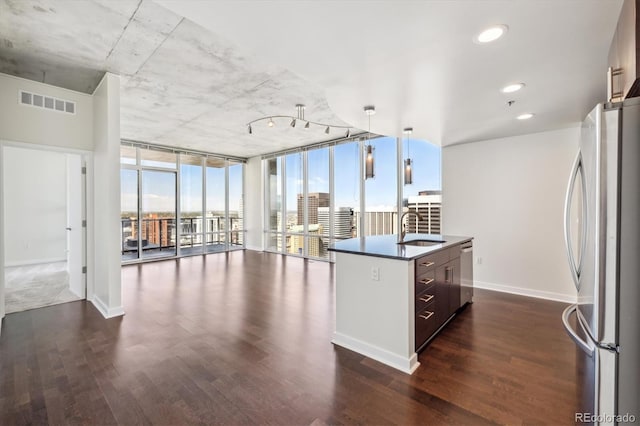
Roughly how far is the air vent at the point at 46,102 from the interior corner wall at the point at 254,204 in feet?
17.3

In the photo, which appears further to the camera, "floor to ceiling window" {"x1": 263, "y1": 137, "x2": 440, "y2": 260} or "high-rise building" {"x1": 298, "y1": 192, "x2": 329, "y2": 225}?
"high-rise building" {"x1": 298, "y1": 192, "x2": 329, "y2": 225}

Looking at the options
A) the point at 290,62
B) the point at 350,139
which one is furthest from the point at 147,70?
the point at 350,139

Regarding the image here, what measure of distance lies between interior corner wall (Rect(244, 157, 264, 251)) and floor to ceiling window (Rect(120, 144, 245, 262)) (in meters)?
0.21

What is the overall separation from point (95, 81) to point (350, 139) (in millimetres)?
4681

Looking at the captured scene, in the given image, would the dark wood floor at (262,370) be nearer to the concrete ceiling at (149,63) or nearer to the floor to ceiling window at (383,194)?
the floor to ceiling window at (383,194)

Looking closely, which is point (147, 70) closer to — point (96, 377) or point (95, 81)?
point (95, 81)

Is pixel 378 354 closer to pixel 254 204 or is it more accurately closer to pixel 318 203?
pixel 318 203

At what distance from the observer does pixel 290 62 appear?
224 centimetres

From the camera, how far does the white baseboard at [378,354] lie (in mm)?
2354

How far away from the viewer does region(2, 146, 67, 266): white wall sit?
623cm

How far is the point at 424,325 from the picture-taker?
2.65m

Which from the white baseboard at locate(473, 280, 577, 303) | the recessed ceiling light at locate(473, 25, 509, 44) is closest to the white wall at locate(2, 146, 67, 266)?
the recessed ceiling light at locate(473, 25, 509, 44)

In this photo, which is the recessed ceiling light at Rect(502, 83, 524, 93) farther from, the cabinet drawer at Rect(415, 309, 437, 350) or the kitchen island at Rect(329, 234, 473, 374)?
the cabinet drawer at Rect(415, 309, 437, 350)

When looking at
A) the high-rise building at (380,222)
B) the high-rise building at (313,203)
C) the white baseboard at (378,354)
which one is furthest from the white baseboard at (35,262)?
the white baseboard at (378,354)
